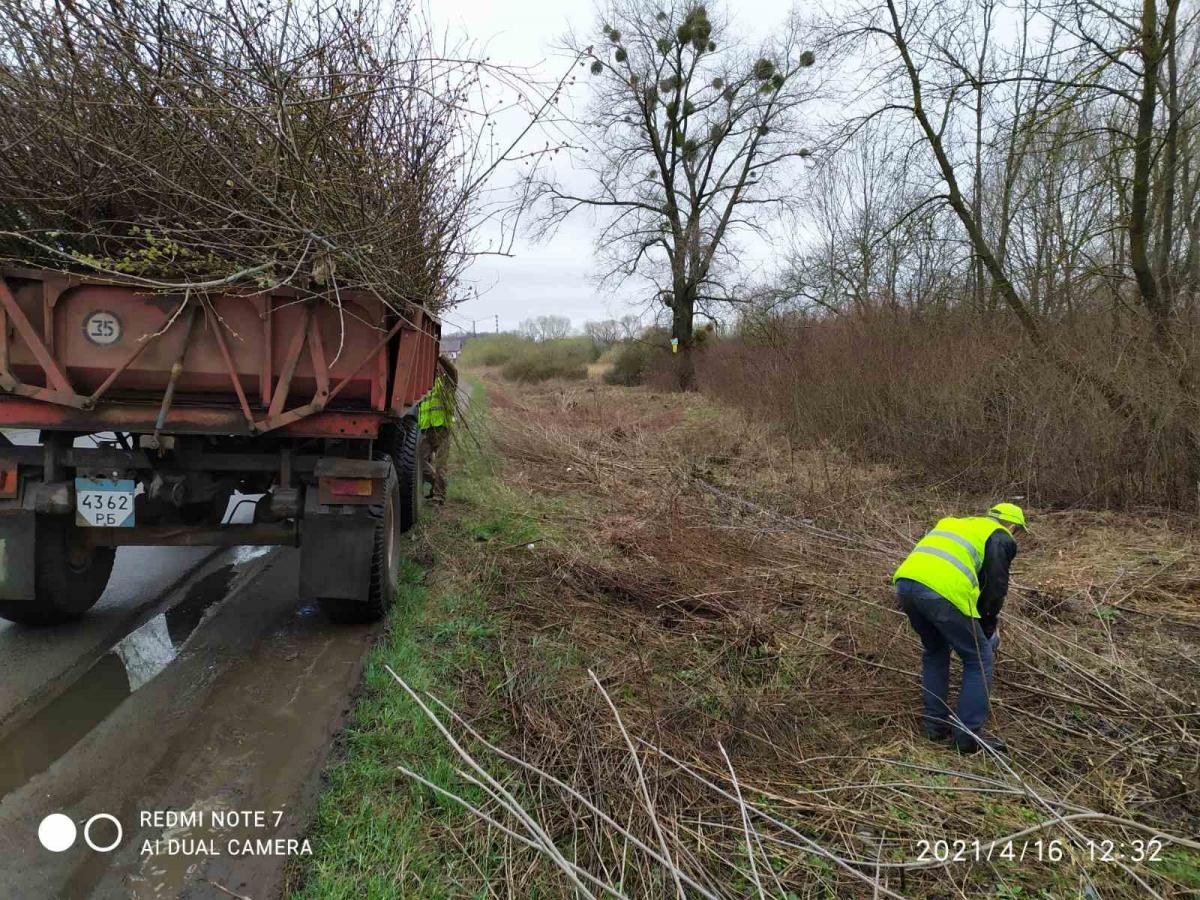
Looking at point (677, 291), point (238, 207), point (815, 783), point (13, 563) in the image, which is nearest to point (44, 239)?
point (238, 207)

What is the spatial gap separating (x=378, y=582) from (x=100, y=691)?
151 cm

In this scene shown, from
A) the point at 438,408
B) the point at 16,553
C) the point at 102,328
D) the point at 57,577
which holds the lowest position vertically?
the point at 57,577

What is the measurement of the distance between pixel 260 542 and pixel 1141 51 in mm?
9530

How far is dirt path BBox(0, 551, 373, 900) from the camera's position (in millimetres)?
2475

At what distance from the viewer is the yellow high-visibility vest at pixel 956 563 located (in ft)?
10.7

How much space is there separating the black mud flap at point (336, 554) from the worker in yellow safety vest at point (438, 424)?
2942mm

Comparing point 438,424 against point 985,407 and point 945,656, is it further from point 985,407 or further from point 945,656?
point 985,407

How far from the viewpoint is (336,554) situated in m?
4.11

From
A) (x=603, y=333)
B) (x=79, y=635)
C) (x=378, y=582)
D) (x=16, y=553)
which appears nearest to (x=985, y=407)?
(x=378, y=582)

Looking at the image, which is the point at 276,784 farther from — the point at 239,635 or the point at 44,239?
the point at 44,239

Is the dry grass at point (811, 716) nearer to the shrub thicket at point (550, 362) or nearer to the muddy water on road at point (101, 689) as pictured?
the muddy water on road at point (101, 689)

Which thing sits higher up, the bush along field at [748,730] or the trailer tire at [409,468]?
the trailer tire at [409,468]

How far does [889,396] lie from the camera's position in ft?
35.2
